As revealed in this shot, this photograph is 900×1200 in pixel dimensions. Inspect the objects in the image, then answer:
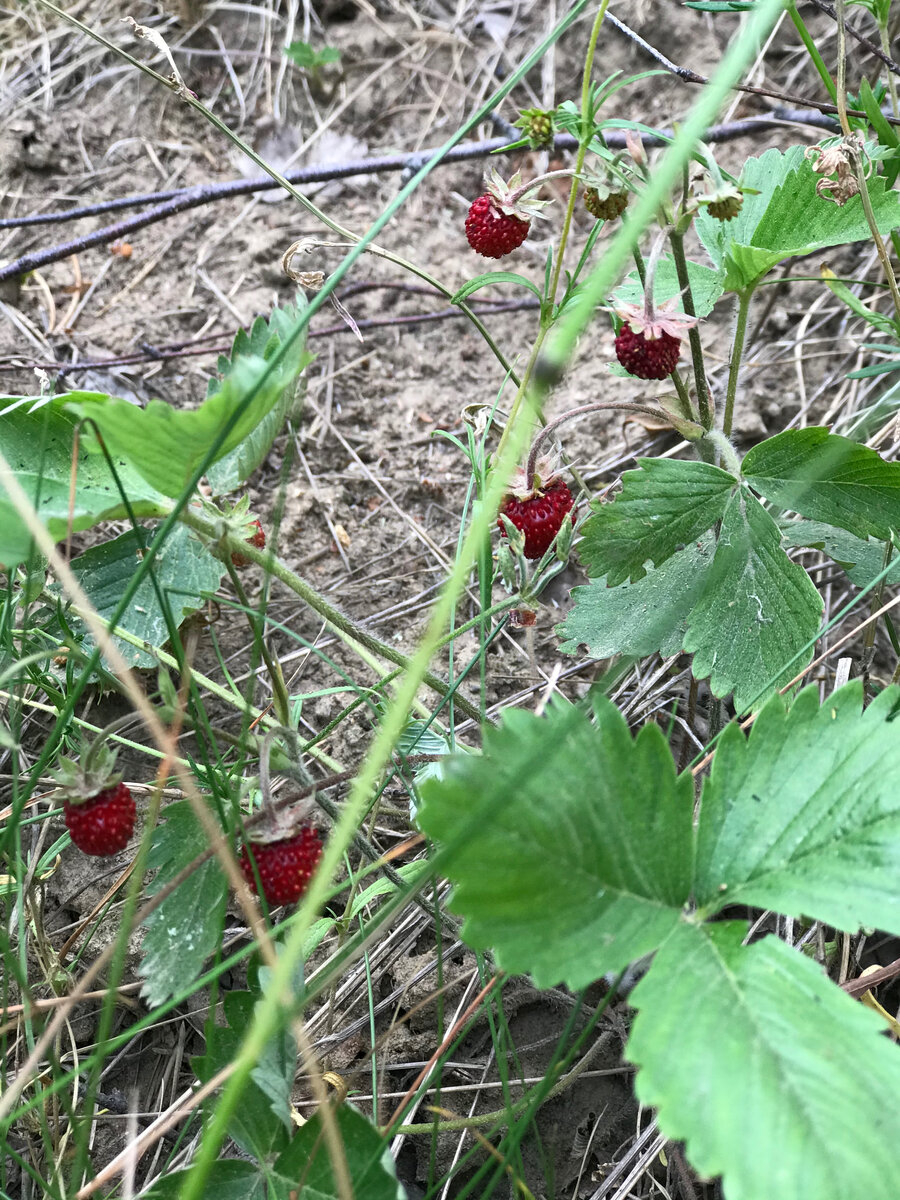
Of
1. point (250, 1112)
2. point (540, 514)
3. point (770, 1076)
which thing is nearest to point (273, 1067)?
point (250, 1112)

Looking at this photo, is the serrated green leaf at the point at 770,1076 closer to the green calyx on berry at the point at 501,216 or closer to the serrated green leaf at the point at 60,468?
the serrated green leaf at the point at 60,468

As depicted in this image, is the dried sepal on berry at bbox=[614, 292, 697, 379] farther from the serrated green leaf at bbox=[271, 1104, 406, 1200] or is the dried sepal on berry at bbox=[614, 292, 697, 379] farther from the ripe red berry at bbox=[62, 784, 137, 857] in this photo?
the serrated green leaf at bbox=[271, 1104, 406, 1200]

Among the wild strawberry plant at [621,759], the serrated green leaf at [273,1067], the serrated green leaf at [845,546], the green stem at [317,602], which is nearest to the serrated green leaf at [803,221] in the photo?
the wild strawberry plant at [621,759]

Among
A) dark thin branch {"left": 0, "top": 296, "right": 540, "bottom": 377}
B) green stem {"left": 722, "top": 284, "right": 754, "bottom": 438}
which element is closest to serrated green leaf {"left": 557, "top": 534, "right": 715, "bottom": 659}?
green stem {"left": 722, "top": 284, "right": 754, "bottom": 438}

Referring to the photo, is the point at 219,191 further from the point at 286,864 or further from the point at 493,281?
the point at 286,864

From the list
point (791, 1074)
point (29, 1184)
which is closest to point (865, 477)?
point (791, 1074)
